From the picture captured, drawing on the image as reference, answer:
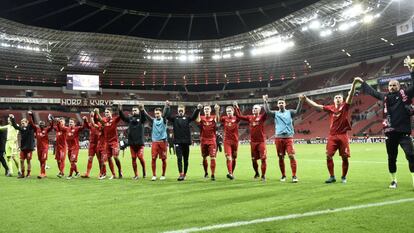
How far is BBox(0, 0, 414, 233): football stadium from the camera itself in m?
6.77

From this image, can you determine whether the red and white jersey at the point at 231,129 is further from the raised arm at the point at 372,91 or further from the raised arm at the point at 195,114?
the raised arm at the point at 372,91

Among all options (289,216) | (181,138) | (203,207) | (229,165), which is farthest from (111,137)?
(289,216)

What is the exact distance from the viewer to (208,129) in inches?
480

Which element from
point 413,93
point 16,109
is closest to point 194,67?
point 16,109

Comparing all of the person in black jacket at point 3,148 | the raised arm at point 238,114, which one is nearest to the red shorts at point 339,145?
the raised arm at point 238,114

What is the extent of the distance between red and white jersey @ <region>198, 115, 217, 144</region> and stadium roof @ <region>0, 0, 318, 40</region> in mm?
34821

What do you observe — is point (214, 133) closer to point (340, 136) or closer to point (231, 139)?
point (231, 139)

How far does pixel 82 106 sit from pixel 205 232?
60671 mm

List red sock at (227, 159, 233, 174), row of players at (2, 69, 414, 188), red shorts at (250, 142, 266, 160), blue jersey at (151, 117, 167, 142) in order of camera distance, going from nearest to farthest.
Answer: row of players at (2, 69, 414, 188), red shorts at (250, 142, 266, 160), red sock at (227, 159, 233, 174), blue jersey at (151, 117, 167, 142)

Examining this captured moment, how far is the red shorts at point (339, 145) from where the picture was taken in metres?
9.81

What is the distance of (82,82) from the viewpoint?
5516 centimetres

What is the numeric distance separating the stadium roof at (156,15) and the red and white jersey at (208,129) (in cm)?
3482

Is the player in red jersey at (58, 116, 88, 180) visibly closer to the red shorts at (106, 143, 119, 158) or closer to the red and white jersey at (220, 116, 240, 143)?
the red shorts at (106, 143, 119, 158)

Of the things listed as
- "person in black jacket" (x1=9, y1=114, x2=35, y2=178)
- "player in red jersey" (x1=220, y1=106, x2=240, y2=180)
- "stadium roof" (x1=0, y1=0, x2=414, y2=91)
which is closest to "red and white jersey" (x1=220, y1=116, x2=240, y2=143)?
"player in red jersey" (x1=220, y1=106, x2=240, y2=180)
